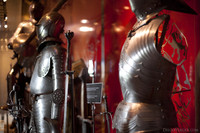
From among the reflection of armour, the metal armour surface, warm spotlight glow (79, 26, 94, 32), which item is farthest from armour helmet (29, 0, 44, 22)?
the reflection of armour

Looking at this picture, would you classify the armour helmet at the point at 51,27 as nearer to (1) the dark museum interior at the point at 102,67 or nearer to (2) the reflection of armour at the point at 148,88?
(1) the dark museum interior at the point at 102,67

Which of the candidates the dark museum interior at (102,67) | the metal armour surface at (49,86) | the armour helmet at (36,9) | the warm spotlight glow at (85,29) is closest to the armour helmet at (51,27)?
the dark museum interior at (102,67)

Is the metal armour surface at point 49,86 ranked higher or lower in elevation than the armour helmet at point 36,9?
lower

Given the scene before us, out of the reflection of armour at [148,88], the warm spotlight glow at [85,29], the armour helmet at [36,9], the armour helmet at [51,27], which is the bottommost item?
the reflection of armour at [148,88]

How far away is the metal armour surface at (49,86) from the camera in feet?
8.10

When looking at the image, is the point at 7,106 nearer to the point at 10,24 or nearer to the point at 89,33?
the point at 10,24

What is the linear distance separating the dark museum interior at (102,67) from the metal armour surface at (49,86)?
1cm

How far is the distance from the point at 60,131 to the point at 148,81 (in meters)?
1.14

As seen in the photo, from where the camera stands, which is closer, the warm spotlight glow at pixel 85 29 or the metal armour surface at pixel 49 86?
the metal armour surface at pixel 49 86

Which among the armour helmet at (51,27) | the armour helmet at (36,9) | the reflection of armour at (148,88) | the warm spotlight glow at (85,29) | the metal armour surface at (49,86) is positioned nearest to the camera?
the reflection of armour at (148,88)

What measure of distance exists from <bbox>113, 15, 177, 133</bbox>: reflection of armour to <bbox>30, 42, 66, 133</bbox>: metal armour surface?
84cm

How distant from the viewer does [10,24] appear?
14.2 feet

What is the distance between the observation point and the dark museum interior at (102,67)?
67.3 inches

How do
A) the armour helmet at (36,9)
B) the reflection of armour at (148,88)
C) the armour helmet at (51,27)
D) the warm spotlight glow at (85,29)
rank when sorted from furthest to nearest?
the armour helmet at (36,9), the warm spotlight glow at (85,29), the armour helmet at (51,27), the reflection of armour at (148,88)
